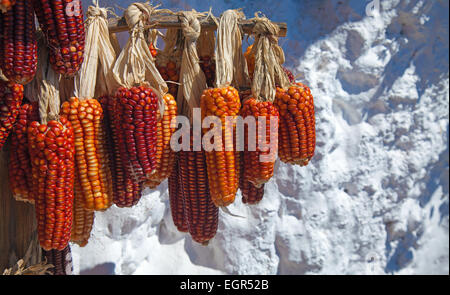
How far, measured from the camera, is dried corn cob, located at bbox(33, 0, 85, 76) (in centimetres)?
128

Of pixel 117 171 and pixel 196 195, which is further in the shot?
pixel 196 195

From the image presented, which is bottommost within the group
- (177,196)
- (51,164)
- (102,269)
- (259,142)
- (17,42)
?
(102,269)

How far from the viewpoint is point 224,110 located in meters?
1.54

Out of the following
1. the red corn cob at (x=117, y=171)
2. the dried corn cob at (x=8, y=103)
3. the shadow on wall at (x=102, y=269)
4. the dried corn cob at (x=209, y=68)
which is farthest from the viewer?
the shadow on wall at (x=102, y=269)

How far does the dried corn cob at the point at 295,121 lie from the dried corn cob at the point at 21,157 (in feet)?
3.00

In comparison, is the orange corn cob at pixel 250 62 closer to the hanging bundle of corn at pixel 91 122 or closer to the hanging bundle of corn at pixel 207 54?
the hanging bundle of corn at pixel 207 54

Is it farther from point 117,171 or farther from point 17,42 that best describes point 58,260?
point 17,42

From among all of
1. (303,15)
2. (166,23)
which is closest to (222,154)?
(166,23)

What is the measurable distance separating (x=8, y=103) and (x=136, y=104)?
0.42 metres

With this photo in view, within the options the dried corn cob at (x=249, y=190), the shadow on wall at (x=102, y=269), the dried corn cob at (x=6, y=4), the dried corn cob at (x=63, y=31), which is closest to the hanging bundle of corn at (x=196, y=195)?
the dried corn cob at (x=249, y=190)

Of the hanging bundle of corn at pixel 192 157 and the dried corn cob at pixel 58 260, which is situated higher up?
the hanging bundle of corn at pixel 192 157

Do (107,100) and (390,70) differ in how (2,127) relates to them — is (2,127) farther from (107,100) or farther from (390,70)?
(390,70)

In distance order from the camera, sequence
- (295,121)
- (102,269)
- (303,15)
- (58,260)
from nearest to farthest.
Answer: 1. (295,121)
2. (58,260)
3. (102,269)
4. (303,15)

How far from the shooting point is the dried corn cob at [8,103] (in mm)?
1374
